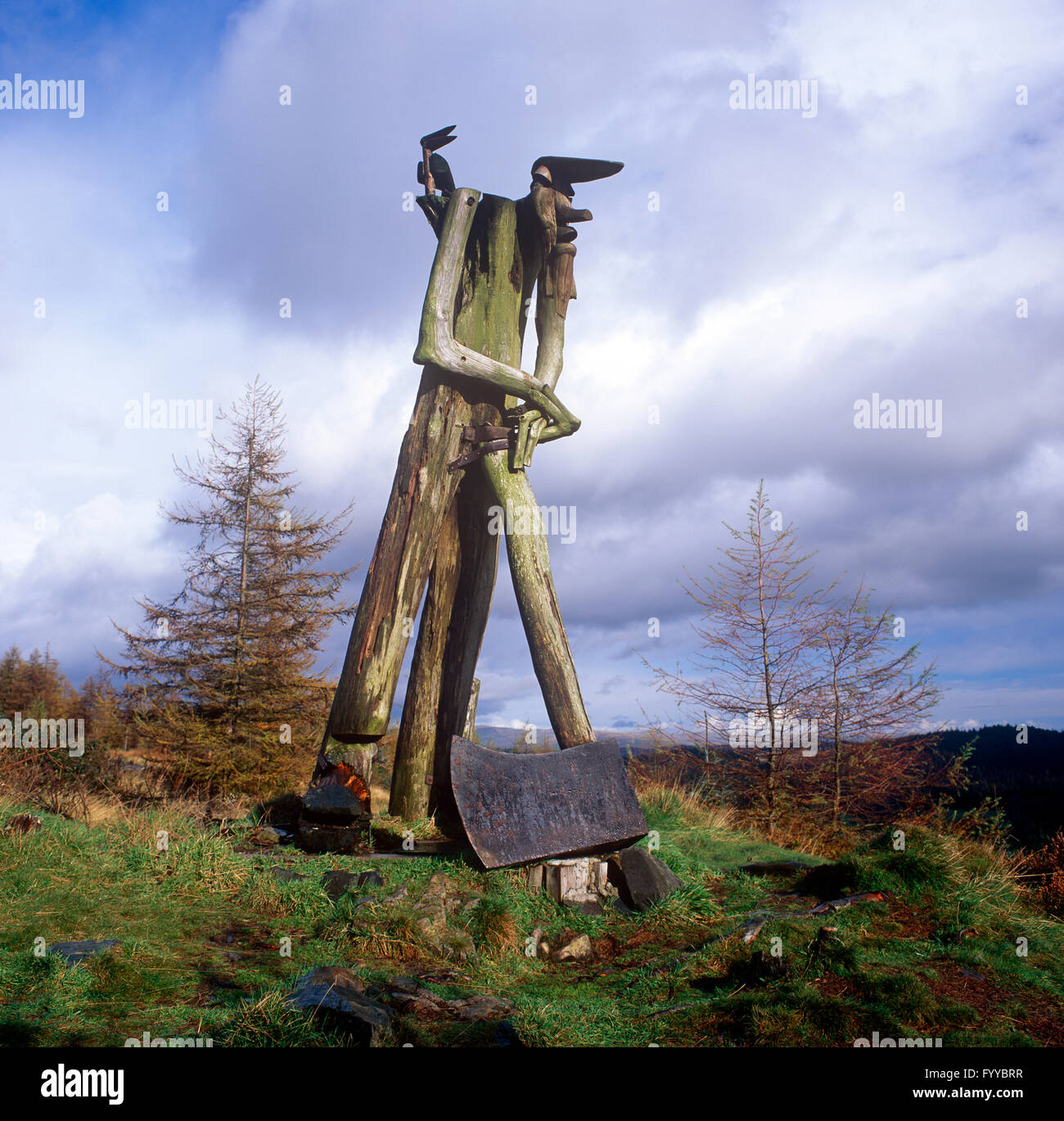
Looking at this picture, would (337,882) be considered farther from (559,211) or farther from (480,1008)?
(559,211)

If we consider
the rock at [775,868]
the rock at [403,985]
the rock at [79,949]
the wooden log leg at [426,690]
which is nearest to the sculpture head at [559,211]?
the wooden log leg at [426,690]

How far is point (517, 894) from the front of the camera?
4883 mm

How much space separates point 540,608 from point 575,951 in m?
2.29

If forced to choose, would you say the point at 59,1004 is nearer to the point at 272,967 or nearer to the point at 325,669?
the point at 272,967

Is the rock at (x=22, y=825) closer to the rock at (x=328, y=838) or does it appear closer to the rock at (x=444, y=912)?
the rock at (x=328, y=838)

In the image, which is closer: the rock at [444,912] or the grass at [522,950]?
the grass at [522,950]

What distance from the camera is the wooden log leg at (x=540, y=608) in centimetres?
559

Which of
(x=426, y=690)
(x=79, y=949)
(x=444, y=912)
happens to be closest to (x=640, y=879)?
(x=444, y=912)

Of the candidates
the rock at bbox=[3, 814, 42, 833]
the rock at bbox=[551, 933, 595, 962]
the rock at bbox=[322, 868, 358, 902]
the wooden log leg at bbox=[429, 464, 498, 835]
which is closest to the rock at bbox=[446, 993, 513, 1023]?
the rock at bbox=[551, 933, 595, 962]

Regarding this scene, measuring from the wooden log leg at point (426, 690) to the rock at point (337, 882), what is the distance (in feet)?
5.80

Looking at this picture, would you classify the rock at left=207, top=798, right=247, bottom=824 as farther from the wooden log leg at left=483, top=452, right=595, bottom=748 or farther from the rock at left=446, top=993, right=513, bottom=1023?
the rock at left=446, top=993, right=513, bottom=1023

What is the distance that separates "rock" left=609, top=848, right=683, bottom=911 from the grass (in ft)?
0.47
